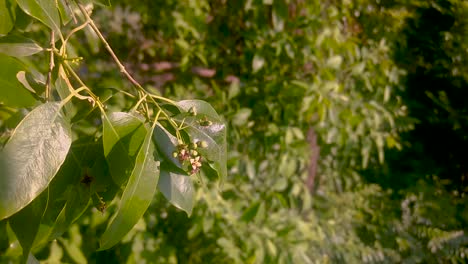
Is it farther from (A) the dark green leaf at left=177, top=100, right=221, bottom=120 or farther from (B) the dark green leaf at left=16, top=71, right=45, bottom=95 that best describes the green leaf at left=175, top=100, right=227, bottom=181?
(B) the dark green leaf at left=16, top=71, right=45, bottom=95

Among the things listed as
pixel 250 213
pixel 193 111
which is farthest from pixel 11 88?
pixel 250 213

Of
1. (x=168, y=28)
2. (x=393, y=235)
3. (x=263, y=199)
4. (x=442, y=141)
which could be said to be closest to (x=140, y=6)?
(x=168, y=28)

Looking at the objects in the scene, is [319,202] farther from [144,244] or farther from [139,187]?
[139,187]

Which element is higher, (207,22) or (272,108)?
(207,22)

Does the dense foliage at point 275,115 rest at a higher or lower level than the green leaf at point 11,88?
lower

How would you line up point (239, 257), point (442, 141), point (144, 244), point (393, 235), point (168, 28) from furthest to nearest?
point (442, 141)
point (393, 235)
point (168, 28)
point (239, 257)
point (144, 244)

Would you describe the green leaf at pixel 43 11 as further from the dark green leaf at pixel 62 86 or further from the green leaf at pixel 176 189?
the green leaf at pixel 176 189

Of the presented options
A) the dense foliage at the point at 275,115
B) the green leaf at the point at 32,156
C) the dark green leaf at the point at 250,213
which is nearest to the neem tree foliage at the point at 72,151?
the green leaf at the point at 32,156
